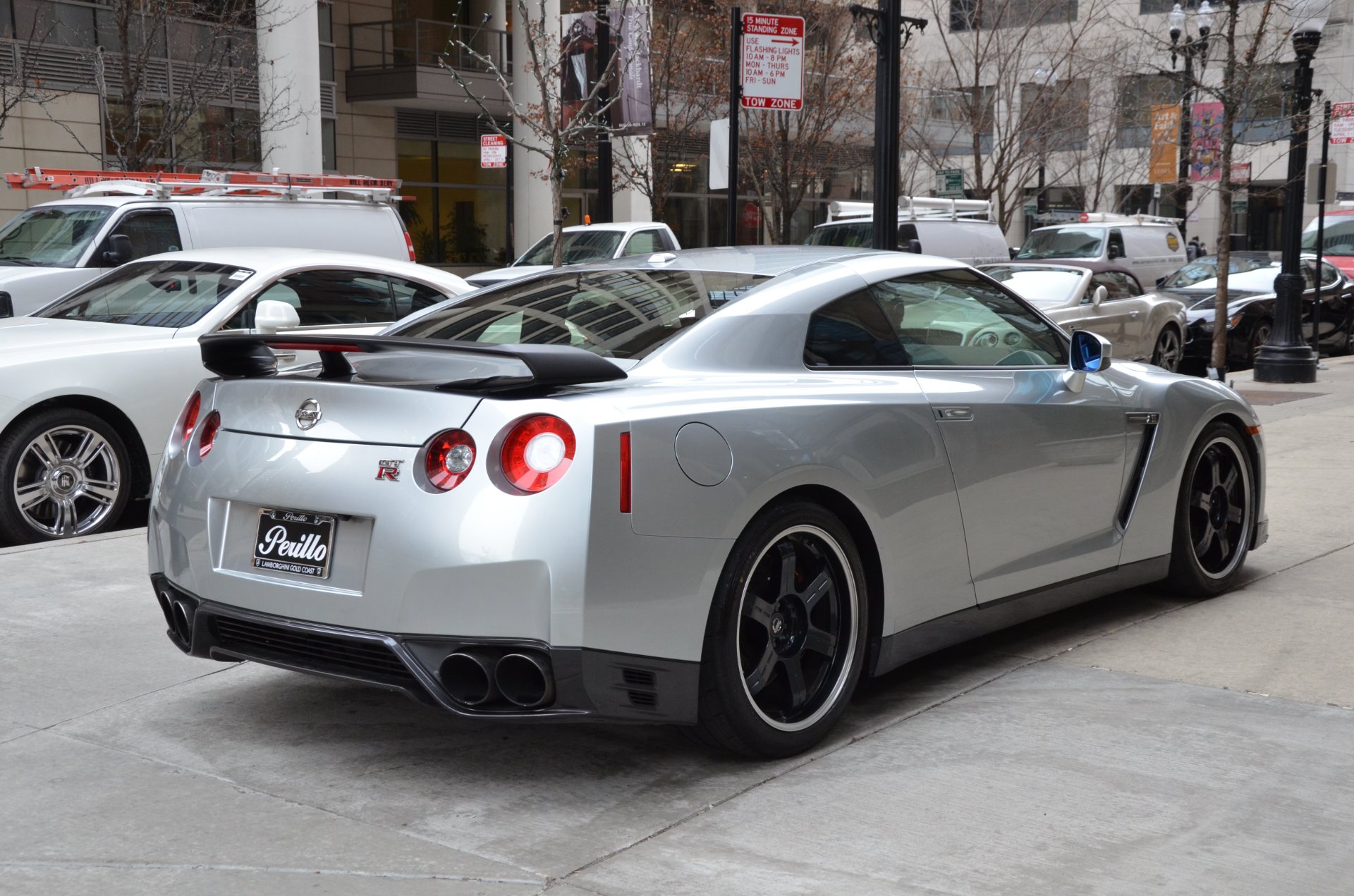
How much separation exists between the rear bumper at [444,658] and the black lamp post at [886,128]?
7.31m

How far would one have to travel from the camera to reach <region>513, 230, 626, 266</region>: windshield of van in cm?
2023

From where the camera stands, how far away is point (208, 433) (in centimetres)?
442

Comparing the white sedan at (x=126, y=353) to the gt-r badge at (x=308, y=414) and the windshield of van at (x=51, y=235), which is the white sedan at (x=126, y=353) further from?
the windshield of van at (x=51, y=235)

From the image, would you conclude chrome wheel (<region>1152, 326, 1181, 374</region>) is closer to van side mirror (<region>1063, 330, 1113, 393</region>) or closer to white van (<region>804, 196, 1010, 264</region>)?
white van (<region>804, 196, 1010, 264</region>)

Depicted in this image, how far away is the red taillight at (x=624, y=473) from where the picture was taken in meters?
3.80

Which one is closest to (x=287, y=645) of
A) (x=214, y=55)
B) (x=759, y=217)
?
(x=214, y=55)

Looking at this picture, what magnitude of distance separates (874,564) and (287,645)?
1.76 meters

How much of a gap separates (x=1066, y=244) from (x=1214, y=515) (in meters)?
21.2

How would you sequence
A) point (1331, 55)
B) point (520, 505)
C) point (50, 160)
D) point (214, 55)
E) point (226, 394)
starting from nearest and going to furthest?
point (520, 505) → point (226, 394) → point (214, 55) → point (50, 160) → point (1331, 55)

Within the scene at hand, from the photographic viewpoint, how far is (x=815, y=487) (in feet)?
14.3

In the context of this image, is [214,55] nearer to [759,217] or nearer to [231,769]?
[759,217]

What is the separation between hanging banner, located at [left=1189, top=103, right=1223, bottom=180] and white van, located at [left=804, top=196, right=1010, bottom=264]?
4437 millimetres

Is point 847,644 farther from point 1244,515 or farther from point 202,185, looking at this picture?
point 202,185

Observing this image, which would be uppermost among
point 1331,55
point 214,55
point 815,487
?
point 1331,55
